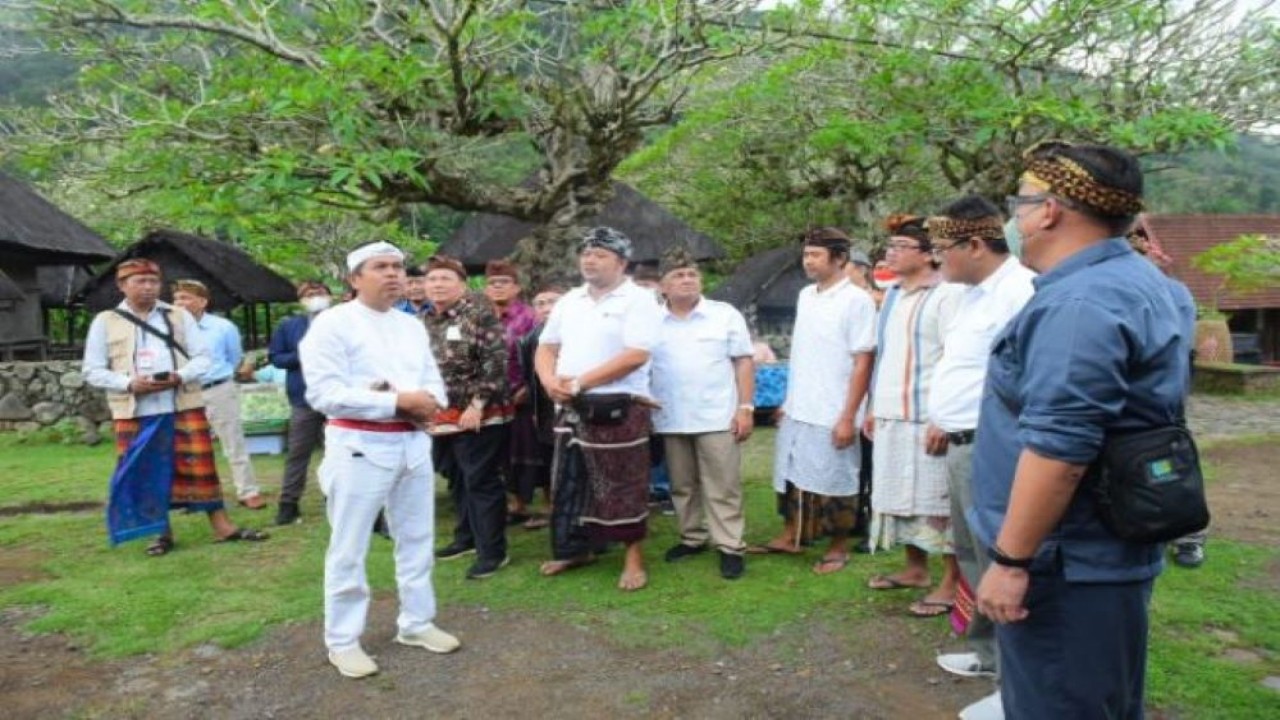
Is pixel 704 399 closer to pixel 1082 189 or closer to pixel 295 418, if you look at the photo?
pixel 1082 189

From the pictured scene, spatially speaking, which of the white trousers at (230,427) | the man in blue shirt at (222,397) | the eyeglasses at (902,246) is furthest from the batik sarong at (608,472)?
the white trousers at (230,427)

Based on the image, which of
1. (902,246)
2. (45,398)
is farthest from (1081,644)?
(45,398)

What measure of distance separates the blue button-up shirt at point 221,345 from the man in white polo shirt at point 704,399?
399 cm

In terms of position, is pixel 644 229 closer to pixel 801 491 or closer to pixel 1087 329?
pixel 801 491

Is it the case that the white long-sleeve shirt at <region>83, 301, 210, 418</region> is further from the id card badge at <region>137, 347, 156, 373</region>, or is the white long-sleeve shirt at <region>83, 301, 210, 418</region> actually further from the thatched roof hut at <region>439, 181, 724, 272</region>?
the thatched roof hut at <region>439, 181, 724, 272</region>

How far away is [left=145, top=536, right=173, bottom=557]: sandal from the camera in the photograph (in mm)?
5602

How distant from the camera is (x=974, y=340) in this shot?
11.3 feet

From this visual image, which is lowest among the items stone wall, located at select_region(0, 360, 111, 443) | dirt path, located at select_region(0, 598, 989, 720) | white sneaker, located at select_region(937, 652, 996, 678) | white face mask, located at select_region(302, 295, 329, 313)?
dirt path, located at select_region(0, 598, 989, 720)

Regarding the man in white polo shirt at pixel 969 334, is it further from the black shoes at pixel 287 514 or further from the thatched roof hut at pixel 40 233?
the thatched roof hut at pixel 40 233

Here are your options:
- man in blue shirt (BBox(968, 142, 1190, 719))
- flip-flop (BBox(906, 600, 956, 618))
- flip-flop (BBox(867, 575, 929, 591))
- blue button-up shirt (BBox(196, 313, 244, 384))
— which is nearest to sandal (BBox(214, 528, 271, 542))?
blue button-up shirt (BBox(196, 313, 244, 384))

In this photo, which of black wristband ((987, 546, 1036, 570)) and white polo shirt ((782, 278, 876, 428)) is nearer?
black wristband ((987, 546, 1036, 570))

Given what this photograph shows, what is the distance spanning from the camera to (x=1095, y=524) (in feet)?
6.42

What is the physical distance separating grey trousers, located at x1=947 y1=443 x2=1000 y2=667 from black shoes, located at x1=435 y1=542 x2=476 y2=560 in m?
2.99

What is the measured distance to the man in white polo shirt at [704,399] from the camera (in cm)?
497
